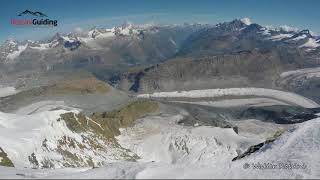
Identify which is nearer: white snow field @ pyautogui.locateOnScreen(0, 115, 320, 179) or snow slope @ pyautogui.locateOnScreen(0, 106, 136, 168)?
white snow field @ pyautogui.locateOnScreen(0, 115, 320, 179)

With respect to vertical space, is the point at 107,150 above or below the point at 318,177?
below

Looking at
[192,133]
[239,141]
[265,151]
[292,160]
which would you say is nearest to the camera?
[292,160]

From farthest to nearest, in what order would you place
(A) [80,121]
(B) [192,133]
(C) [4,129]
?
1. (B) [192,133]
2. (A) [80,121]
3. (C) [4,129]

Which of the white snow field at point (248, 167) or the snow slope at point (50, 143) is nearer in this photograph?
the white snow field at point (248, 167)

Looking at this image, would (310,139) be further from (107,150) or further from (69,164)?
(107,150)

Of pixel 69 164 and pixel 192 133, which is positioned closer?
pixel 69 164

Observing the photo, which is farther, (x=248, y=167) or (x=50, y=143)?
(x=50, y=143)

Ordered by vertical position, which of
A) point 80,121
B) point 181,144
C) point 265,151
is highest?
point 265,151

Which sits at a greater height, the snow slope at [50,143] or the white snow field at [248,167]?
the white snow field at [248,167]

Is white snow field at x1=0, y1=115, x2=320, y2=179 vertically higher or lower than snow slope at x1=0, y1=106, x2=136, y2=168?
higher

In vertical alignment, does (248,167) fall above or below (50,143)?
above

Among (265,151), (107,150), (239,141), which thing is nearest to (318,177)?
(265,151)
